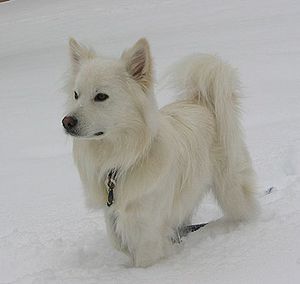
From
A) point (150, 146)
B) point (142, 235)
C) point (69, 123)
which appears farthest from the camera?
point (142, 235)

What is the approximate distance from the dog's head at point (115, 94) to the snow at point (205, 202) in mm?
400

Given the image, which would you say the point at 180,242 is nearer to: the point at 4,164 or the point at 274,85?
the point at 4,164

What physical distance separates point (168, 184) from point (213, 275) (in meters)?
0.60

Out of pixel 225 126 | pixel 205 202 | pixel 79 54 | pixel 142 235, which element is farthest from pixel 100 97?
pixel 205 202

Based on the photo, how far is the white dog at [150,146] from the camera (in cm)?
286

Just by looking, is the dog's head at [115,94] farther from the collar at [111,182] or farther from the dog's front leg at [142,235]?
the dog's front leg at [142,235]

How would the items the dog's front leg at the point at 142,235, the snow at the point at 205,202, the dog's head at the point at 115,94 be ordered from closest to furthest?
1. the dog's head at the point at 115,94
2. the snow at the point at 205,202
3. the dog's front leg at the point at 142,235

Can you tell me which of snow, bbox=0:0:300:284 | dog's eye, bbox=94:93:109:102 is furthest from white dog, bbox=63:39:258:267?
snow, bbox=0:0:300:284

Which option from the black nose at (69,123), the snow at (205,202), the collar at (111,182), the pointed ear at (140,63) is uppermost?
the pointed ear at (140,63)

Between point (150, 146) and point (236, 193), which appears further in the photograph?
point (236, 193)

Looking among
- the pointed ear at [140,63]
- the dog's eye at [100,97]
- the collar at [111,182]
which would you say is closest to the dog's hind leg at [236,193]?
the collar at [111,182]

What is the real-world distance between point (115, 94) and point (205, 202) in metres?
1.60

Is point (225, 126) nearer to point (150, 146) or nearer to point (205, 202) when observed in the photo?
point (150, 146)

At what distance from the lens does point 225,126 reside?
3439mm
